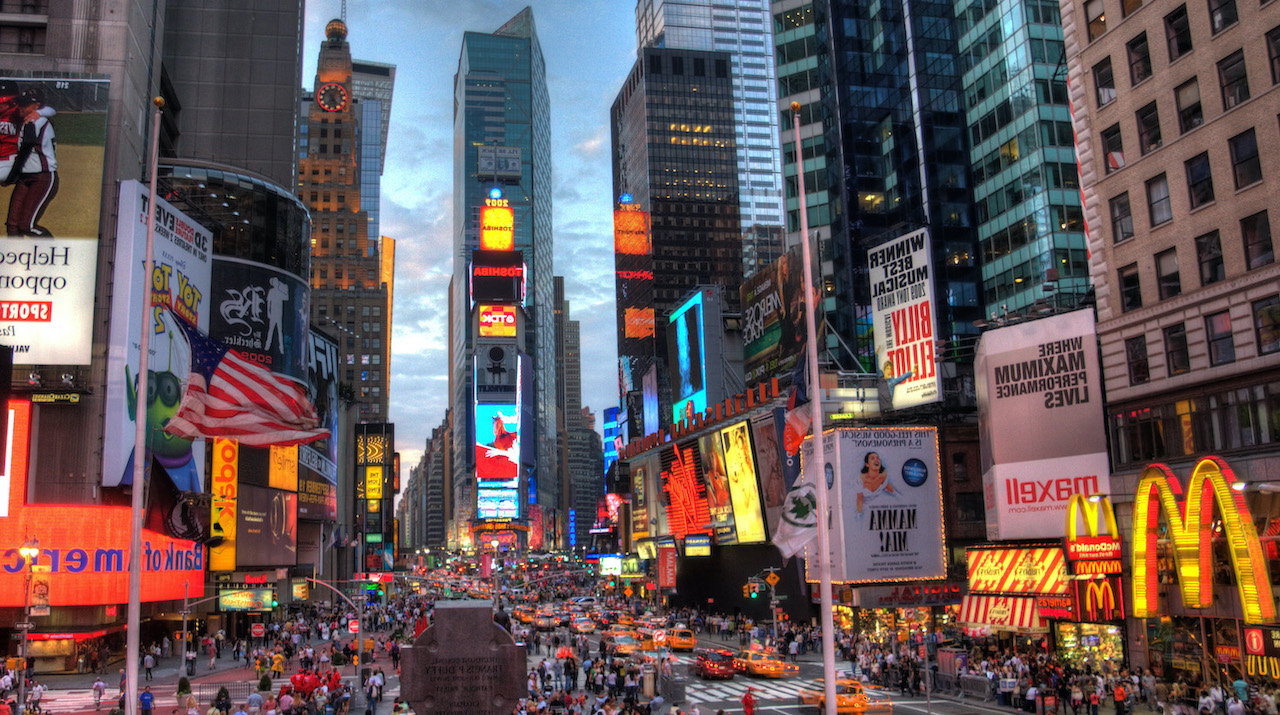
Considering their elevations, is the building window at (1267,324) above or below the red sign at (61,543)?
above

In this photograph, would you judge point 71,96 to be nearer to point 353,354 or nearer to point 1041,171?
point 1041,171

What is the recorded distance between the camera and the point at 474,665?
2025cm

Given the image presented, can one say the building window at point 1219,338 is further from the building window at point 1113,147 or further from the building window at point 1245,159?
the building window at point 1113,147

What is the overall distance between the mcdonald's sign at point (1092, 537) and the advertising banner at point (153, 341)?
131 feet

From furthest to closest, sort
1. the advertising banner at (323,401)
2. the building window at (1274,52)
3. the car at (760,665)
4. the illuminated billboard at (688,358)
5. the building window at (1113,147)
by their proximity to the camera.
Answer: the illuminated billboard at (688,358)
the advertising banner at (323,401)
the car at (760,665)
the building window at (1113,147)
the building window at (1274,52)

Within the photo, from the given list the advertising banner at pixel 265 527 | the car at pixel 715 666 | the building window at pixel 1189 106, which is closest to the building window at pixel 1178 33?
the building window at pixel 1189 106

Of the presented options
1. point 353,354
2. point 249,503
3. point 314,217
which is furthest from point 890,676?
point 314,217

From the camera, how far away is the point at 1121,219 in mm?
39219

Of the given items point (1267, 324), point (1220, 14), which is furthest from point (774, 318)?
point (1267, 324)

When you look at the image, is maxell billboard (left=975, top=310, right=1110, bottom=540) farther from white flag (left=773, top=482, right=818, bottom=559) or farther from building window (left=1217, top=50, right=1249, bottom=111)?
white flag (left=773, top=482, right=818, bottom=559)

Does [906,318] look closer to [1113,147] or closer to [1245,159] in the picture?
[1113,147]

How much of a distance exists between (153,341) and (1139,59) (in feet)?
163

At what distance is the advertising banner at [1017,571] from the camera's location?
41.5m

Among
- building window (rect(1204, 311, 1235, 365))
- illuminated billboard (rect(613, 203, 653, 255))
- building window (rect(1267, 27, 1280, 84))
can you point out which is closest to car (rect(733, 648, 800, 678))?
building window (rect(1204, 311, 1235, 365))
